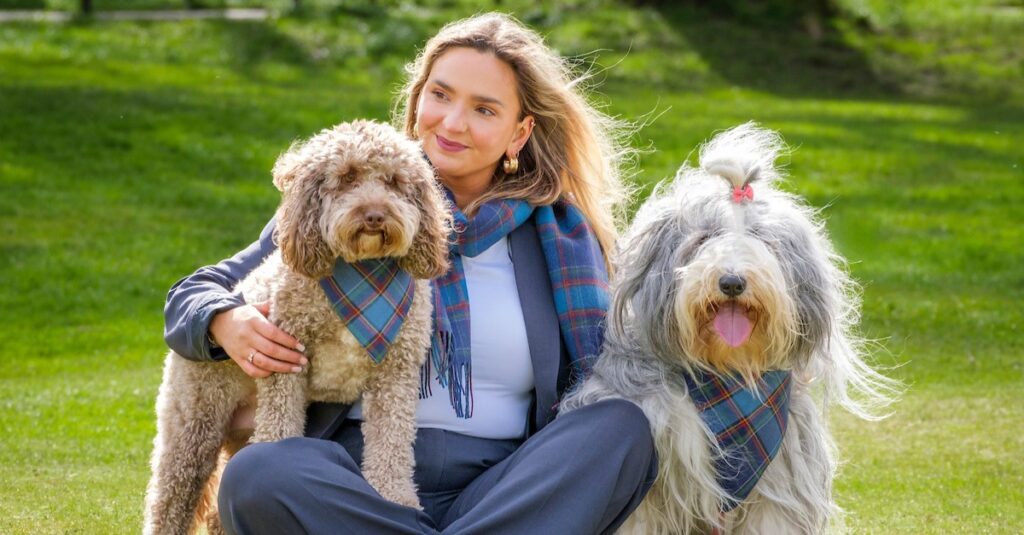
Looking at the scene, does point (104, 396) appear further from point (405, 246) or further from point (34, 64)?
point (34, 64)

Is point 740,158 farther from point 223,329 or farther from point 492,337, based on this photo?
point 223,329

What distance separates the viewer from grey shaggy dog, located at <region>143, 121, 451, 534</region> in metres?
3.36

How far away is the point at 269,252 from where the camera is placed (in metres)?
3.97

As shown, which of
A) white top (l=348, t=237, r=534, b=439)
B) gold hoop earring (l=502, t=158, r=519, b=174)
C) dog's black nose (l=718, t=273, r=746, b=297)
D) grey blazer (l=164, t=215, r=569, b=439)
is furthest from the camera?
gold hoop earring (l=502, t=158, r=519, b=174)

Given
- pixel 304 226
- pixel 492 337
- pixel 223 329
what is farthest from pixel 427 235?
pixel 223 329

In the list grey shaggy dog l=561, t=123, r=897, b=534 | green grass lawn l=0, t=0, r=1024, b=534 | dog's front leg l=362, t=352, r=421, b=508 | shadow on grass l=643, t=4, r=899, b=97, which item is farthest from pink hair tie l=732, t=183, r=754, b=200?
shadow on grass l=643, t=4, r=899, b=97

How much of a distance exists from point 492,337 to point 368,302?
50cm

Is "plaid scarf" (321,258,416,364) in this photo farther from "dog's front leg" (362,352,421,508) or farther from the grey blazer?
the grey blazer

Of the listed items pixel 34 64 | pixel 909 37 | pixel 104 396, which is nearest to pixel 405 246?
pixel 104 396

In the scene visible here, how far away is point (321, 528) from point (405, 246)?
0.74m

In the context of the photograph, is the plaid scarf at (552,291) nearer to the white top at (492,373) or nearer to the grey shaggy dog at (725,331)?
the white top at (492,373)

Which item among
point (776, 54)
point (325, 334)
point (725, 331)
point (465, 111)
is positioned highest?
point (465, 111)

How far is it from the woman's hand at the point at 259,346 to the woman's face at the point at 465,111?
80 centimetres

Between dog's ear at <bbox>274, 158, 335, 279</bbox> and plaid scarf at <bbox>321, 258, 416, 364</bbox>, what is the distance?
0.11 metres
